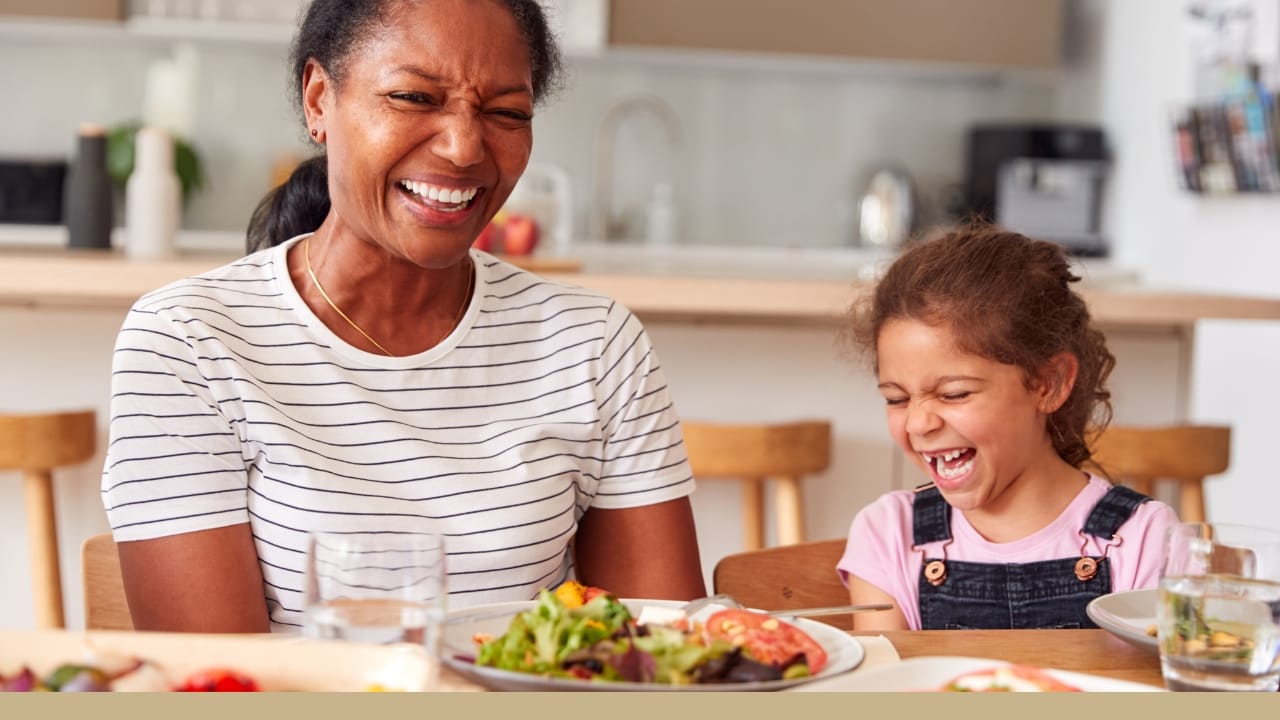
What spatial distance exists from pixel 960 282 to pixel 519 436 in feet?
1.70

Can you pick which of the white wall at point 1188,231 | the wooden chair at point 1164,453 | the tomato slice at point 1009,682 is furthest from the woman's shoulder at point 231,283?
the white wall at point 1188,231

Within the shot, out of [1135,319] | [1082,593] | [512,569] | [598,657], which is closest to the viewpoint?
[598,657]

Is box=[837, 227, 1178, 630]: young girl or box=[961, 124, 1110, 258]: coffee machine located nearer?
box=[837, 227, 1178, 630]: young girl

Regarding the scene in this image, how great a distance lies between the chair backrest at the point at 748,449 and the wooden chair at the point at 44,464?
1032 mm

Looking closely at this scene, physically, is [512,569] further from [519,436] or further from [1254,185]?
[1254,185]

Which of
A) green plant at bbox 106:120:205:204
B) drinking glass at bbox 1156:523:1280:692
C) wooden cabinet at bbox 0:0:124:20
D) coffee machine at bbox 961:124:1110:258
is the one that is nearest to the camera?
drinking glass at bbox 1156:523:1280:692

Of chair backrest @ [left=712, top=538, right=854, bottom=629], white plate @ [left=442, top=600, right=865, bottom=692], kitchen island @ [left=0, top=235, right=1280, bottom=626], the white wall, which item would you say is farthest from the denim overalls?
the white wall

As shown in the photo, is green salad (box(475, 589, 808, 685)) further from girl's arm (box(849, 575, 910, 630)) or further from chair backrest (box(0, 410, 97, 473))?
chair backrest (box(0, 410, 97, 473))

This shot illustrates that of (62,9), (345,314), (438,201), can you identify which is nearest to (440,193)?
(438,201)

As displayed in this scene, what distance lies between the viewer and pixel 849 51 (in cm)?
480

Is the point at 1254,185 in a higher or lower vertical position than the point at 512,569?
higher

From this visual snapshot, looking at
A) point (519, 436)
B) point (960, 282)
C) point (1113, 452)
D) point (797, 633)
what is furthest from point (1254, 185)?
point (797, 633)

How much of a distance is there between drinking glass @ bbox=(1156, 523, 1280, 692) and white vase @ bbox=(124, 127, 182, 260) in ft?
7.38

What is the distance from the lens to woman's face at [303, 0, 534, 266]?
53.9 inches
